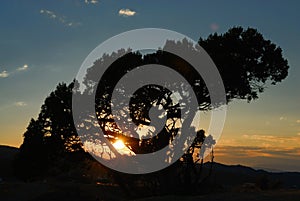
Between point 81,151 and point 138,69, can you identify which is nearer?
point 138,69

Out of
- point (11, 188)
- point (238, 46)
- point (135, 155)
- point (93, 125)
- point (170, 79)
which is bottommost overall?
point (11, 188)

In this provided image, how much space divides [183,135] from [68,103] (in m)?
9.70

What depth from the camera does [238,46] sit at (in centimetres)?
3153

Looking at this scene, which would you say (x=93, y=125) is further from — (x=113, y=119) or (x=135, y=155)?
(x=135, y=155)

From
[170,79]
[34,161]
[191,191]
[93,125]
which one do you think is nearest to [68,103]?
[93,125]

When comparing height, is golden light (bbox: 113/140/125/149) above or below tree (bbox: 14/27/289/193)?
below

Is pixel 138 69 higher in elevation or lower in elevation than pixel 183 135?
higher

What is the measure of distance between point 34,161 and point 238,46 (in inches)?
760

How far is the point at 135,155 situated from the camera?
33.8m

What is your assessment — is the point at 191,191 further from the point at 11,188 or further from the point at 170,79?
the point at 11,188

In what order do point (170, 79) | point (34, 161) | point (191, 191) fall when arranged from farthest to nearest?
point (34, 161) → point (191, 191) → point (170, 79)

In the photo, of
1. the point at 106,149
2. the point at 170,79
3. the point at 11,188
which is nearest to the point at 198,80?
the point at 170,79

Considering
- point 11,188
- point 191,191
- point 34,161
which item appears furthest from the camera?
point 11,188

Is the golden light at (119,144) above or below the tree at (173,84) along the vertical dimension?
below
